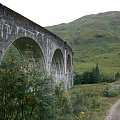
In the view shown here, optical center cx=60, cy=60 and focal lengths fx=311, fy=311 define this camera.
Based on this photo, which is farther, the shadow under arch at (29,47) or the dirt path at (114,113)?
the shadow under arch at (29,47)

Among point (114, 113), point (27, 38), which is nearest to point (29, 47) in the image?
point (27, 38)

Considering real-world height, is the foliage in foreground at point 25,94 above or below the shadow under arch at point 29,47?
below

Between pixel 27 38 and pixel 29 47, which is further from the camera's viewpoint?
pixel 29 47

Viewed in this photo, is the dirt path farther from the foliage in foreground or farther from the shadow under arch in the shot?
the foliage in foreground

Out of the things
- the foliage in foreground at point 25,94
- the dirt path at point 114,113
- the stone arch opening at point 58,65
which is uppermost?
the stone arch opening at point 58,65

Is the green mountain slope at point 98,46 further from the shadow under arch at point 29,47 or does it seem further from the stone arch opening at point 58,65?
the shadow under arch at point 29,47

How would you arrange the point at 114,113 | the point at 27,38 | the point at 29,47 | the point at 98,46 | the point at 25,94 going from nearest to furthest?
the point at 25,94 → the point at 114,113 → the point at 27,38 → the point at 29,47 → the point at 98,46

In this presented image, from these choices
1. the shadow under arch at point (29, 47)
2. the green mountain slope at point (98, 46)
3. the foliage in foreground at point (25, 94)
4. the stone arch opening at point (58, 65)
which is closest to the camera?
the foliage in foreground at point (25, 94)

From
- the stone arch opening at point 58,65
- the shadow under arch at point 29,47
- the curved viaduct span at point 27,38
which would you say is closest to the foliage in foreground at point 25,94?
the curved viaduct span at point 27,38

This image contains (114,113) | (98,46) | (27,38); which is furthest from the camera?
(98,46)

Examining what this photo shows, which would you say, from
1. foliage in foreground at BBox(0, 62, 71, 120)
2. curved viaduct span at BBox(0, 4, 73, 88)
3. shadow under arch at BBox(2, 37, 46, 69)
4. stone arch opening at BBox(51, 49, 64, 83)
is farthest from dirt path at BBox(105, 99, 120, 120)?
stone arch opening at BBox(51, 49, 64, 83)

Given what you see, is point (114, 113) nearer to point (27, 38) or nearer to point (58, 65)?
point (27, 38)

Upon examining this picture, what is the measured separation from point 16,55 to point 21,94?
127 cm

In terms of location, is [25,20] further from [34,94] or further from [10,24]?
[34,94]
